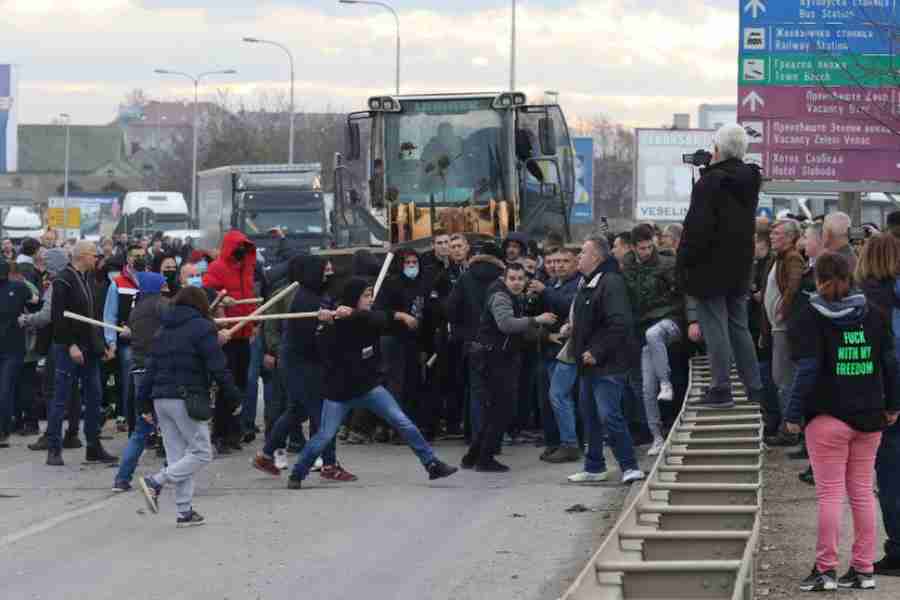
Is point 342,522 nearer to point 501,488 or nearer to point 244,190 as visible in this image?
point 501,488

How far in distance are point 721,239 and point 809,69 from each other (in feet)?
47.3

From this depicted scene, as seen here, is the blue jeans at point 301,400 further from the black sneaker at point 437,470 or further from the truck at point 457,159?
the truck at point 457,159

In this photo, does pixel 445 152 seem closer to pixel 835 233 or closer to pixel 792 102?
pixel 792 102

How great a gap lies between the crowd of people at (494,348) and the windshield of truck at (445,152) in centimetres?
356

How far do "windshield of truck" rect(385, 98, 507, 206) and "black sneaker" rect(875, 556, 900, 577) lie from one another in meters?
12.6

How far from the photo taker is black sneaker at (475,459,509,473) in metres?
15.6

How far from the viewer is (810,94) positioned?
2542cm

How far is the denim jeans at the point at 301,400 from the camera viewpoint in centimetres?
1534

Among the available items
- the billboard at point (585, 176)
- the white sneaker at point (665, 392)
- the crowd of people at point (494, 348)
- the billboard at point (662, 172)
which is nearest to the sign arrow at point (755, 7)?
the crowd of people at point (494, 348)

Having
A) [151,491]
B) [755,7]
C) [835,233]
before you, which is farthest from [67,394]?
[755,7]

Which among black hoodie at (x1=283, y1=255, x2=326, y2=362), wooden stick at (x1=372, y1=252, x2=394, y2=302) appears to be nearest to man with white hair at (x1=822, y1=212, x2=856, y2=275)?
black hoodie at (x1=283, y1=255, x2=326, y2=362)

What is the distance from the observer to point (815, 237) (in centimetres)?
1331

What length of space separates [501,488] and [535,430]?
4288 millimetres

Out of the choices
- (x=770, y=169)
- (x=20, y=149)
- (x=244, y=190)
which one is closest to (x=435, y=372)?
(x=770, y=169)
